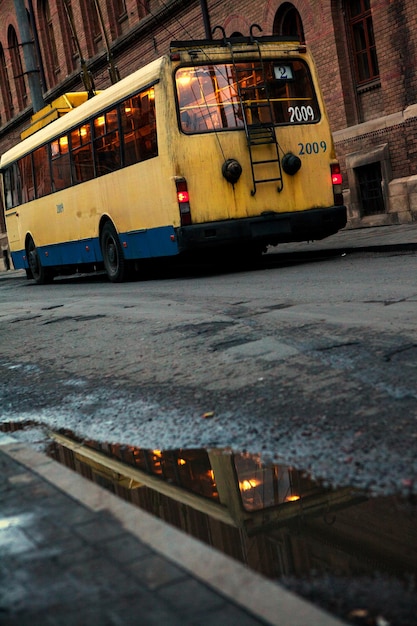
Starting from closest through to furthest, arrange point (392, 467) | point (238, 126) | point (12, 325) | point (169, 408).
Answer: point (392, 467) → point (169, 408) → point (12, 325) → point (238, 126)

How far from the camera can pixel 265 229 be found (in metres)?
13.9

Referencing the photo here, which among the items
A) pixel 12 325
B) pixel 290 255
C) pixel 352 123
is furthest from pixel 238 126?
pixel 352 123

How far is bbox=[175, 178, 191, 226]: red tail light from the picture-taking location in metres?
13.7

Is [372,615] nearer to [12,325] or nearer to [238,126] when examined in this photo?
[12,325]

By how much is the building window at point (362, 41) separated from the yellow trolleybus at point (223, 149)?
6.28m

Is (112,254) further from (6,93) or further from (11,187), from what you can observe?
(6,93)

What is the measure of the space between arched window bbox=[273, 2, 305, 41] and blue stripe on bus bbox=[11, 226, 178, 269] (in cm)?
814

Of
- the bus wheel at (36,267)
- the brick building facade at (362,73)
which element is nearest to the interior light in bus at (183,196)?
the brick building facade at (362,73)

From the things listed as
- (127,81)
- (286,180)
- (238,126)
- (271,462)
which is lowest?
(271,462)

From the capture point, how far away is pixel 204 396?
5.63 metres

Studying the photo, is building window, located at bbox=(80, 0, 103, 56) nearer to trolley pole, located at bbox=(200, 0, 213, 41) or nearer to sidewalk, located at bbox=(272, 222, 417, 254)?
trolley pole, located at bbox=(200, 0, 213, 41)

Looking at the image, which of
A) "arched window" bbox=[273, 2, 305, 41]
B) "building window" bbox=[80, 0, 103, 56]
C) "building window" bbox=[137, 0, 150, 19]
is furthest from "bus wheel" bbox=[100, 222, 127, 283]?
"building window" bbox=[80, 0, 103, 56]

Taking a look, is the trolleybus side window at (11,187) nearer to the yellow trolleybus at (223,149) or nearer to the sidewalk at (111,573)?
the yellow trolleybus at (223,149)

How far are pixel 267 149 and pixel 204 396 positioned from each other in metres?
9.04
